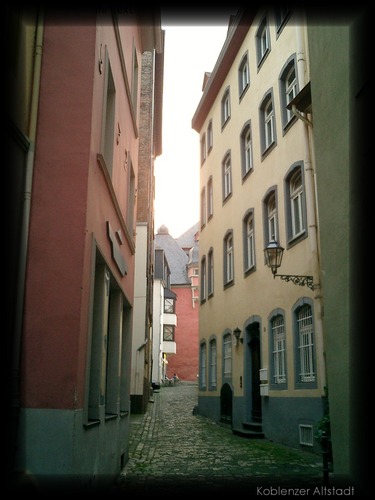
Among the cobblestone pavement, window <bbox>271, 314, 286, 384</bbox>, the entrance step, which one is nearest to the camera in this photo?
the cobblestone pavement

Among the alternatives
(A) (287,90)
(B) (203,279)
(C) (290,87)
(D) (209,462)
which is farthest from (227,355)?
(C) (290,87)

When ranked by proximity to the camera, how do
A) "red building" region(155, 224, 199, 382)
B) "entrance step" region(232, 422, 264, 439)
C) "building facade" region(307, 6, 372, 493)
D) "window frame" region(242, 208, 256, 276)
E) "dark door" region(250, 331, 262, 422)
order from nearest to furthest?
"building facade" region(307, 6, 372, 493), "entrance step" region(232, 422, 264, 439), "dark door" region(250, 331, 262, 422), "window frame" region(242, 208, 256, 276), "red building" region(155, 224, 199, 382)

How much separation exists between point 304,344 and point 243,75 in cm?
1032

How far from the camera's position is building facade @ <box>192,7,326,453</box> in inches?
466

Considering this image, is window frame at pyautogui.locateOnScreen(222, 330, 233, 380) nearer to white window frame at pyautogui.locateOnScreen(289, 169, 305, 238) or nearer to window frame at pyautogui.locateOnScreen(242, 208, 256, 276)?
window frame at pyautogui.locateOnScreen(242, 208, 256, 276)

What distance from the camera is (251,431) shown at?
14.2 meters

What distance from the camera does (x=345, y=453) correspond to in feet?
18.0

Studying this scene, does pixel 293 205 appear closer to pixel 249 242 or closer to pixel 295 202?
pixel 295 202

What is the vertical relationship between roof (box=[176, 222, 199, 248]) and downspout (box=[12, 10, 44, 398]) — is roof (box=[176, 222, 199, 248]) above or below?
above

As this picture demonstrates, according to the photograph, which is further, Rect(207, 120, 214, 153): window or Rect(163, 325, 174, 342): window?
Rect(163, 325, 174, 342): window

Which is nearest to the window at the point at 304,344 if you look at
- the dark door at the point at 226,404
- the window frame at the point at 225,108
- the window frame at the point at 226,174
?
the dark door at the point at 226,404

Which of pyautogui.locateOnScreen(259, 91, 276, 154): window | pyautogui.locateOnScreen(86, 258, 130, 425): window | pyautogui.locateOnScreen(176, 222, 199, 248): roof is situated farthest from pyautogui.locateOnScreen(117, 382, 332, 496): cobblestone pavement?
pyautogui.locateOnScreen(176, 222, 199, 248): roof

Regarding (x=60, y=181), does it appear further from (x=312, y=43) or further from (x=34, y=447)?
(x=312, y=43)

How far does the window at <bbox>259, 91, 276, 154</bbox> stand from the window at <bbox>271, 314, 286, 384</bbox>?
482 centimetres
